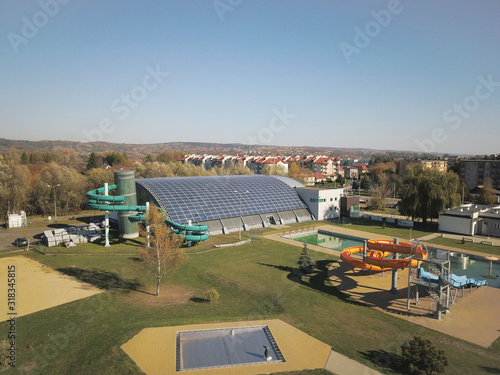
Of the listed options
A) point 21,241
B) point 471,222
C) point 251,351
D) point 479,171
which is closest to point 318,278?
point 251,351

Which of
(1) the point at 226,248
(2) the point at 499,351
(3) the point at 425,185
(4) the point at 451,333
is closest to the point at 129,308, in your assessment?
(1) the point at 226,248

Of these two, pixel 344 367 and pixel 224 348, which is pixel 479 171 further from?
pixel 224 348

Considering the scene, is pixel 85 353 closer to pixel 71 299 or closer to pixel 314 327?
pixel 71 299

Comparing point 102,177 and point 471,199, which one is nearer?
point 102,177

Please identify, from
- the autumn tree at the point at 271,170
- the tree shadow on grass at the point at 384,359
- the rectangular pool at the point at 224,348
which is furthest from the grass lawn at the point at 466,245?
the autumn tree at the point at 271,170

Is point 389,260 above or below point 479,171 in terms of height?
below

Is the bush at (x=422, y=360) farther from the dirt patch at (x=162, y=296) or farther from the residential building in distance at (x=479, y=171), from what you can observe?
the residential building in distance at (x=479, y=171)
